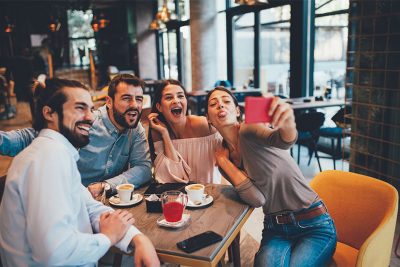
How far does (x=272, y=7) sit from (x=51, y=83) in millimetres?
6096

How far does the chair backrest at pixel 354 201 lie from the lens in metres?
1.80

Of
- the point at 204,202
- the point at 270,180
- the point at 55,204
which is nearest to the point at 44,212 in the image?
the point at 55,204

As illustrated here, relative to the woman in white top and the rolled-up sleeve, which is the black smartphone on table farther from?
the woman in white top

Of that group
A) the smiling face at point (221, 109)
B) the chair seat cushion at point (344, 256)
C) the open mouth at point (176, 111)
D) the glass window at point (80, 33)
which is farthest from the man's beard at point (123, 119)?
the glass window at point (80, 33)

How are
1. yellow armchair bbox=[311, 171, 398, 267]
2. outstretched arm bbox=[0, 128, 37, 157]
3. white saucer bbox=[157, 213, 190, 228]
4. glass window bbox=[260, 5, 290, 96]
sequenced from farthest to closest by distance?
glass window bbox=[260, 5, 290, 96], outstretched arm bbox=[0, 128, 37, 157], yellow armchair bbox=[311, 171, 398, 267], white saucer bbox=[157, 213, 190, 228]

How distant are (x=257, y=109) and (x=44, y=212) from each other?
77 cm

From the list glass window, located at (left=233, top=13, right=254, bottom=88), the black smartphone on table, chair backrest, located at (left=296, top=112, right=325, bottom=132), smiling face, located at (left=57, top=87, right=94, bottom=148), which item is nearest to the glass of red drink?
the black smartphone on table

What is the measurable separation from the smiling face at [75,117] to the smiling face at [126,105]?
33.1 inches

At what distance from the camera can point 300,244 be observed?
1.73 meters

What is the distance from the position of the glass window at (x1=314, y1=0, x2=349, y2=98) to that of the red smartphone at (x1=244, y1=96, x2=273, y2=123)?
4.93 metres

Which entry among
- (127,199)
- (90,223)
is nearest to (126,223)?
(90,223)

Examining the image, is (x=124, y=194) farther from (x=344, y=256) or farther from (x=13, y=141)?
(x=344, y=256)

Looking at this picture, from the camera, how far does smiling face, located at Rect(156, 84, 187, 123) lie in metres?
2.31

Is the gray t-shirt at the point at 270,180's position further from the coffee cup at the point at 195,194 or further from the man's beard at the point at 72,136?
the man's beard at the point at 72,136
